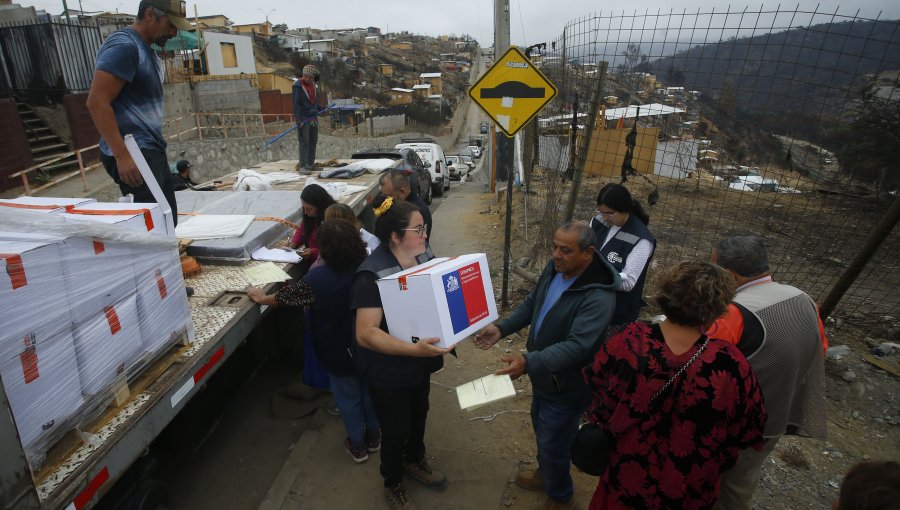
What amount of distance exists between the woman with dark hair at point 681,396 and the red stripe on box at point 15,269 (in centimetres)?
205

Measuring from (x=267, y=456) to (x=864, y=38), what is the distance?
206 inches

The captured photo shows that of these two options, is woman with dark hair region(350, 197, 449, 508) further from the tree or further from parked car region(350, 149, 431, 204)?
parked car region(350, 149, 431, 204)

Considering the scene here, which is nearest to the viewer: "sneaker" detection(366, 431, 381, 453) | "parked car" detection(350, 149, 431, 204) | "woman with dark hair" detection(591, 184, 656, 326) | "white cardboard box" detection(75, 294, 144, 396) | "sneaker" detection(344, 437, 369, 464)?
"white cardboard box" detection(75, 294, 144, 396)

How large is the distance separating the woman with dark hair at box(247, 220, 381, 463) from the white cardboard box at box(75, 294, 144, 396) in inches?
37.9

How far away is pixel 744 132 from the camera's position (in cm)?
464

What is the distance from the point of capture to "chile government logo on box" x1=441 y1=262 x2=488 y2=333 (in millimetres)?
2197

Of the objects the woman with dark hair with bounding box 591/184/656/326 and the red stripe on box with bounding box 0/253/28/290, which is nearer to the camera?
the red stripe on box with bounding box 0/253/28/290

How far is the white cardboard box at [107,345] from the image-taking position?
1785 mm

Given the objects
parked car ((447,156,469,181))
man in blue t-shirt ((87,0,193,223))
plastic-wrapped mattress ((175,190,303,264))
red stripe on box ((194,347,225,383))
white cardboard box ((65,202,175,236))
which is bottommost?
parked car ((447,156,469,181))

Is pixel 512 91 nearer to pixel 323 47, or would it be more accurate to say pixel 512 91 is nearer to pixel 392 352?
pixel 392 352

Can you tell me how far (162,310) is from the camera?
224 centimetres

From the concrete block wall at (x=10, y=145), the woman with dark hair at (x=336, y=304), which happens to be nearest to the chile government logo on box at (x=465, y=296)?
the woman with dark hair at (x=336, y=304)

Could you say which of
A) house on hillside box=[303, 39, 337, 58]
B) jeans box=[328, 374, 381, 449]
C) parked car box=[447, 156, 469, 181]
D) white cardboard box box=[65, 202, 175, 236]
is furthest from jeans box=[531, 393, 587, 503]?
house on hillside box=[303, 39, 337, 58]

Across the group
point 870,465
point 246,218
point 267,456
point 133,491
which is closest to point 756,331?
point 870,465
